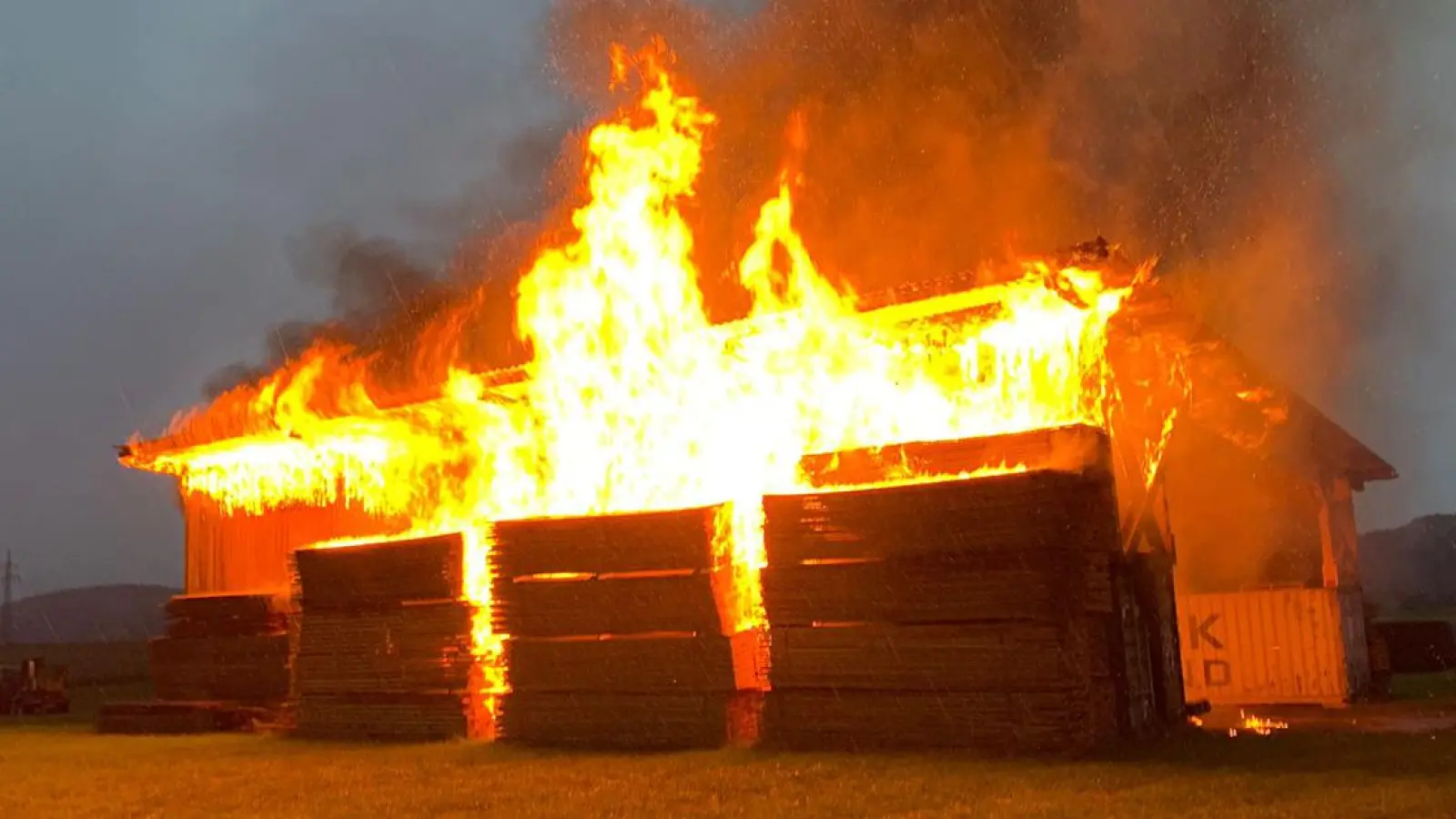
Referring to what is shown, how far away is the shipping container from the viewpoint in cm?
1453

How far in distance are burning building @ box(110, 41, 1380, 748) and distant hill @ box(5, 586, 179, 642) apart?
6294 inches

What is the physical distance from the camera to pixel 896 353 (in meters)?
11.5

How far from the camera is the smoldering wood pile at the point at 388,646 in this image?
12109 millimetres

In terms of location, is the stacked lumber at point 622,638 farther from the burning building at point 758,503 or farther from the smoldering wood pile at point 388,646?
the smoldering wood pile at point 388,646

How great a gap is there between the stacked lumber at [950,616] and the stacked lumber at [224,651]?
7.59 m

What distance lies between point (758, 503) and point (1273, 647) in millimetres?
7806

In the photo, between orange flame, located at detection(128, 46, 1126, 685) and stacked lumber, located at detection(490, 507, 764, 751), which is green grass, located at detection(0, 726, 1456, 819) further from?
orange flame, located at detection(128, 46, 1126, 685)

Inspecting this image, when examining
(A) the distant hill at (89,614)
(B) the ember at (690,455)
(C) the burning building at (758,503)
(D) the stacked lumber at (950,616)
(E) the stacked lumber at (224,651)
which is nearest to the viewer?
(D) the stacked lumber at (950,616)

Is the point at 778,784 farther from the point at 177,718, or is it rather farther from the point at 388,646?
Result: the point at 177,718

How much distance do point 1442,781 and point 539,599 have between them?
739 centimetres

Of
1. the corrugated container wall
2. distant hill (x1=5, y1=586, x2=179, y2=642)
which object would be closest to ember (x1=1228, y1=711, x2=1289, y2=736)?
the corrugated container wall

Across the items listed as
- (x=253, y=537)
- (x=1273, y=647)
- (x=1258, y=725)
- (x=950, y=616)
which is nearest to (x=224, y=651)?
(x=253, y=537)

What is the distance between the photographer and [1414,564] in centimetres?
10981

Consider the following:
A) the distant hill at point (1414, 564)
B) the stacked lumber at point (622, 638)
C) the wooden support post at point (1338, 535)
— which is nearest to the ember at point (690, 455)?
the stacked lumber at point (622, 638)
